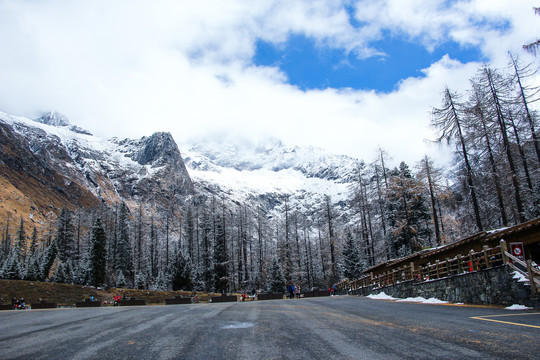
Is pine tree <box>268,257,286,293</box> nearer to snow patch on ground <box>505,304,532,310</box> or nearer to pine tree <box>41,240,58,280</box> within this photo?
pine tree <box>41,240,58,280</box>

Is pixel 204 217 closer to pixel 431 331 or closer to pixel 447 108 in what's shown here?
pixel 447 108

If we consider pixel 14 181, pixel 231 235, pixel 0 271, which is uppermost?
pixel 14 181

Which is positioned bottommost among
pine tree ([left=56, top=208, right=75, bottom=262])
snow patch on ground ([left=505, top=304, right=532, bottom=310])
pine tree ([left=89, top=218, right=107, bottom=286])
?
snow patch on ground ([left=505, top=304, right=532, bottom=310])

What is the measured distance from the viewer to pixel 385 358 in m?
6.28

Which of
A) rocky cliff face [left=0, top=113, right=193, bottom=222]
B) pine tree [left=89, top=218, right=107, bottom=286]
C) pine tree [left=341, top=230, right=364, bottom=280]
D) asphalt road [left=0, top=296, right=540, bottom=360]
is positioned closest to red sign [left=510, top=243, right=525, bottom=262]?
asphalt road [left=0, top=296, right=540, bottom=360]

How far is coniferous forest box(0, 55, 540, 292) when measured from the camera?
26.8 meters

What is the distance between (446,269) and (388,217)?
22.4 metres

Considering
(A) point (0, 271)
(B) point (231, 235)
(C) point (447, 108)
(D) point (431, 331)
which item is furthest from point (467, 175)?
(A) point (0, 271)

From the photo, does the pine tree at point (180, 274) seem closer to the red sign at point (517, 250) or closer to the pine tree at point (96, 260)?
the pine tree at point (96, 260)

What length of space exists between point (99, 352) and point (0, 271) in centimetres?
6342

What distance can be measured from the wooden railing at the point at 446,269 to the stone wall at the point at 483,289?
1.47 feet

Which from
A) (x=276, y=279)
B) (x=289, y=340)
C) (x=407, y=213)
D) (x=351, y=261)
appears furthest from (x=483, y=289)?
(x=276, y=279)

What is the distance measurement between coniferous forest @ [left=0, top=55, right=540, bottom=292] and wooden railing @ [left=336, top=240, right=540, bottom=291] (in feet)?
19.0

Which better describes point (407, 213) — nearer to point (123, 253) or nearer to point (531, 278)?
point (531, 278)
